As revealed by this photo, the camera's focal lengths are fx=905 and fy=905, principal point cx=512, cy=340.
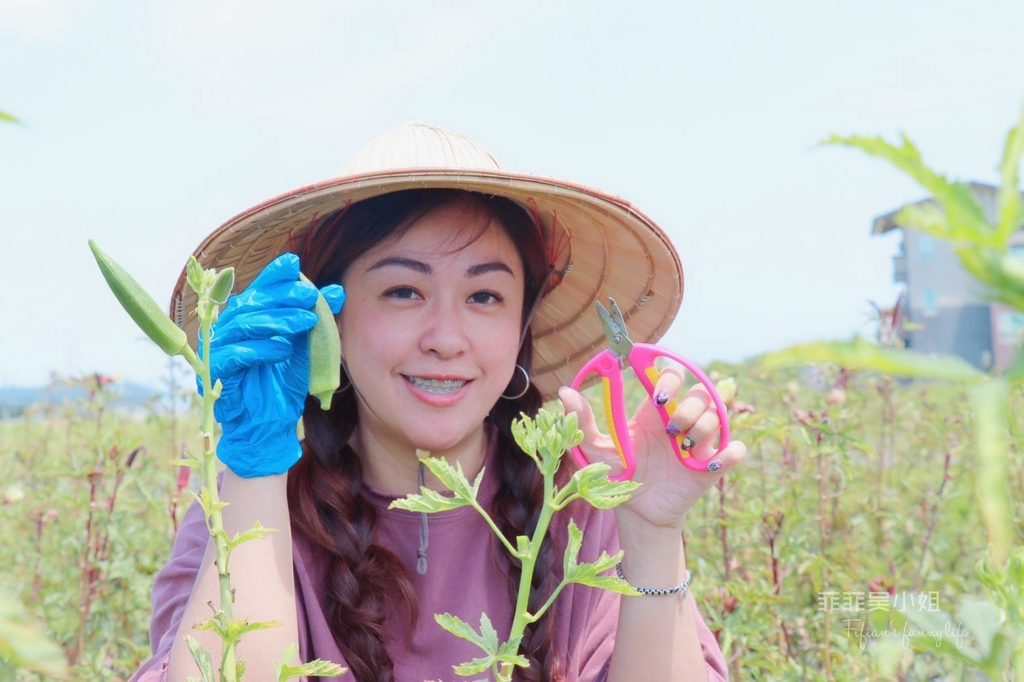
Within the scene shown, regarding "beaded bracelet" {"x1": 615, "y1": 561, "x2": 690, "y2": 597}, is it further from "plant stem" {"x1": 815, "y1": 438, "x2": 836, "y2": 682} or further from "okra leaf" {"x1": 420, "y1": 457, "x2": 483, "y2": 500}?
"okra leaf" {"x1": 420, "y1": 457, "x2": 483, "y2": 500}

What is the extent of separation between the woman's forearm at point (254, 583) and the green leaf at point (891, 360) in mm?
1056

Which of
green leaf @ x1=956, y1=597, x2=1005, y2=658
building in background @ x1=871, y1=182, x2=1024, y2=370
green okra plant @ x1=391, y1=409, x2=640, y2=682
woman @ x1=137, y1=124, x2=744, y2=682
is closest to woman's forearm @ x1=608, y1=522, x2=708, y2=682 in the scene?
woman @ x1=137, y1=124, x2=744, y2=682

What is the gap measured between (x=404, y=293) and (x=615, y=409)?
430mm

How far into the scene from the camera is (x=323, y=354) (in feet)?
4.13

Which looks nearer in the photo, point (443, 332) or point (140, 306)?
point (140, 306)

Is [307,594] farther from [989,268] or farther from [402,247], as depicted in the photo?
[989,268]

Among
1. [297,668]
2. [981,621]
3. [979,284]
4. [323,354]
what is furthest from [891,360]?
[323,354]

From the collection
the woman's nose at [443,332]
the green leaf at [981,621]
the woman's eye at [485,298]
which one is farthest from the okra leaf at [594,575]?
the woman's eye at [485,298]

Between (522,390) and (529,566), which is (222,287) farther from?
(522,390)

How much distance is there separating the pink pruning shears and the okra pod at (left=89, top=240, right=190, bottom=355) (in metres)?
0.68

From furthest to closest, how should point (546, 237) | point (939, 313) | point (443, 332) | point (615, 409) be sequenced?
point (939, 313) → point (546, 237) → point (443, 332) → point (615, 409)

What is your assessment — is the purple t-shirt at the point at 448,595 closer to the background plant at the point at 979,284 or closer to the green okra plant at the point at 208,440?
the green okra plant at the point at 208,440

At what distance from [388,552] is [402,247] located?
567 mm

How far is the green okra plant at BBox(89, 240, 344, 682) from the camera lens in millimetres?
733
